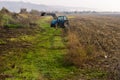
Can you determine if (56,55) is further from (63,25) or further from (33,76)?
(63,25)

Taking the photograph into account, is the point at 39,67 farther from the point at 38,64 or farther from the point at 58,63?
the point at 58,63

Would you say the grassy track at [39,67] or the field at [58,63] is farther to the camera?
the field at [58,63]

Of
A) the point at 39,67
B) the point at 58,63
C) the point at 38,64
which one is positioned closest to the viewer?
the point at 39,67

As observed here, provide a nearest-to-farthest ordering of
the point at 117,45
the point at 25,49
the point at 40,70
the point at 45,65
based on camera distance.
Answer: the point at 40,70 → the point at 45,65 → the point at 25,49 → the point at 117,45

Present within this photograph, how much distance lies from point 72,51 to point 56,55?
2.51m

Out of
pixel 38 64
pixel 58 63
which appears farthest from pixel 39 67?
pixel 58 63

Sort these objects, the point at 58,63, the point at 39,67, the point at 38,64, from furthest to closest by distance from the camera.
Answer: the point at 58,63 → the point at 38,64 → the point at 39,67

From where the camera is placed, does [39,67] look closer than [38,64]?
Yes

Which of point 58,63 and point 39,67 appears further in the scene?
point 58,63

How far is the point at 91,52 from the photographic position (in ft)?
62.9

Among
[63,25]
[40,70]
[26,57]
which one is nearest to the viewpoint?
[40,70]

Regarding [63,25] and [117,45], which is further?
[63,25]

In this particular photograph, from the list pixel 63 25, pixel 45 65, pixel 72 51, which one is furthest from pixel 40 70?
pixel 63 25

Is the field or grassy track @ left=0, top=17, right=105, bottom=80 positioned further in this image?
the field
